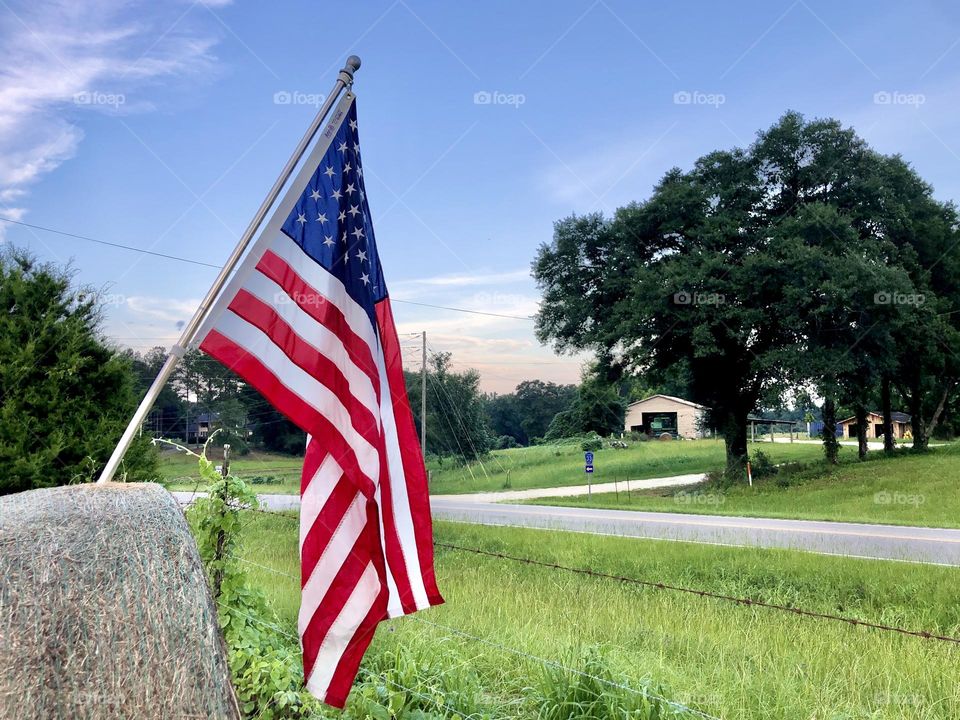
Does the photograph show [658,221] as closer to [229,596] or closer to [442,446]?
[442,446]

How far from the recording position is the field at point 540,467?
3413 cm

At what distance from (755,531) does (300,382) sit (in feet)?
43.2

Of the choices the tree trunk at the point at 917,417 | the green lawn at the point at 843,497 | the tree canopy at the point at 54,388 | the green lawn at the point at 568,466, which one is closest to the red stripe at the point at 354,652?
the tree canopy at the point at 54,388

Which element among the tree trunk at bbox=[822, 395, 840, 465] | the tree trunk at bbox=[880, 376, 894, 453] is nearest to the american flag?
the tree trunk at bbox=[822, 395, 840, 465]

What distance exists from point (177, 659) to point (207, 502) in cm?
257

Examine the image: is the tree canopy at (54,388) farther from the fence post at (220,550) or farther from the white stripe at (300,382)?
the white stripe at (300,382)

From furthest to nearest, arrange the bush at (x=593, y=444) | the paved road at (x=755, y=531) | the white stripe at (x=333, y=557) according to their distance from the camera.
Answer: the bush at (x=593, y=444), the paved road at (x=755, y=531), the white stripe at (x=333, y=557)

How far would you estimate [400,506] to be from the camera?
3734 mm

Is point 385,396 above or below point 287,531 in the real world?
above

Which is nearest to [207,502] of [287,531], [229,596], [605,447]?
[229,596]

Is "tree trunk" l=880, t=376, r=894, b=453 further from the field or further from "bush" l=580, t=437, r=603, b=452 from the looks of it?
"bush" l=580, t=437, r=603, b=452

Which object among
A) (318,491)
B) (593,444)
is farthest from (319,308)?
(593,444)

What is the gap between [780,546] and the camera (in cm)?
1186

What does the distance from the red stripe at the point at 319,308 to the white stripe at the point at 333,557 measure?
1.93 ft
